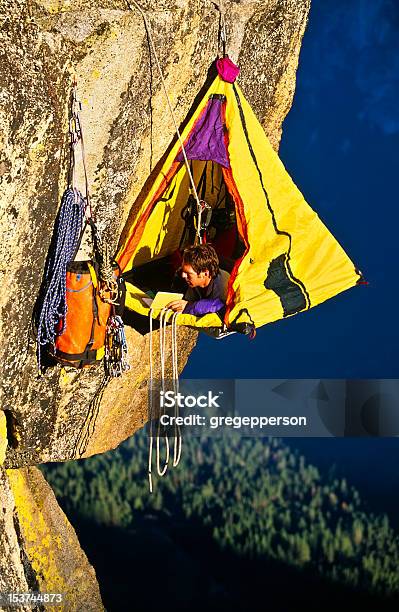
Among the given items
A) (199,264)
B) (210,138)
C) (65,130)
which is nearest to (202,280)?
(199,264)

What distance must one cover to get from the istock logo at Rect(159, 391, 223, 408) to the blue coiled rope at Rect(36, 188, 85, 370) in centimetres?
171

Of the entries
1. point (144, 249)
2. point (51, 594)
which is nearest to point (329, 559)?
point (51, 594)

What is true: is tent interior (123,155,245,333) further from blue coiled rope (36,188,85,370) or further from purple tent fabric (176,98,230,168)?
blue coiled rope (36,188,85,370)

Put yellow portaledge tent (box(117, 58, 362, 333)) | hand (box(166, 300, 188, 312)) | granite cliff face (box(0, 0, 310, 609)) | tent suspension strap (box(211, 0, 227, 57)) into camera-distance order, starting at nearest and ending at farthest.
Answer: granite cliff face (box(0, 0, 310, 609)) → yellow portaledge tent (box(117, 58, 362, 333)) → hand (box(166, 300, 188, 312)) → tent suspension strap (box(211, 0, 227, 57))

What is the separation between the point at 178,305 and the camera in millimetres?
4660

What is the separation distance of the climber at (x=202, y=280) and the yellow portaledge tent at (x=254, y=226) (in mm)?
57

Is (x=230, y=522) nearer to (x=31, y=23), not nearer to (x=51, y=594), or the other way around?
(x=51, y=594)

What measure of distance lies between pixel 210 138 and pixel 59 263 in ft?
3.60

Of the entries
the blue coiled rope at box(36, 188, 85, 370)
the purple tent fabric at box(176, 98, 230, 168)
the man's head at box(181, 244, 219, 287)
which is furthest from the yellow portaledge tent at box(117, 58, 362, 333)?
the blue coiled rope at box(36, 188, 85, 370)

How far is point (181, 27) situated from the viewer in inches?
177

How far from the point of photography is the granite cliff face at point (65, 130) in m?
3.97

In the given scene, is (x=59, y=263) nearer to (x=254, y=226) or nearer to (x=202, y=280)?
(x=202, y=280)

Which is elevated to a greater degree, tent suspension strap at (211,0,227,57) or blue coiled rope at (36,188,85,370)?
tent suspension strap at (211,0,227,57)

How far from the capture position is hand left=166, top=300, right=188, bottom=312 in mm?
4648
